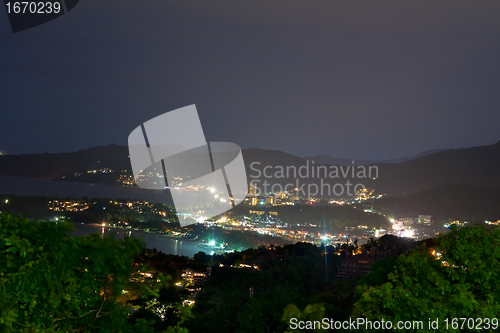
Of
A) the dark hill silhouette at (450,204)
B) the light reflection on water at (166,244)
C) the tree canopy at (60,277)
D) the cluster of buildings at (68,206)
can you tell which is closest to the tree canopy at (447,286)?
the tree canopy at (60,277)

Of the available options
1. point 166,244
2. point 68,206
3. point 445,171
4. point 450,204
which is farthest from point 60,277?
point 445,171

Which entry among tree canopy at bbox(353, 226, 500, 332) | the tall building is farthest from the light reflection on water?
tree canopy at bbox(353, 226, 500, 332)

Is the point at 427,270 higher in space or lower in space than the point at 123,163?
lower

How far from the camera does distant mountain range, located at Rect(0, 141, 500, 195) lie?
36.9 meters

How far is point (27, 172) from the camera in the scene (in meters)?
44.2

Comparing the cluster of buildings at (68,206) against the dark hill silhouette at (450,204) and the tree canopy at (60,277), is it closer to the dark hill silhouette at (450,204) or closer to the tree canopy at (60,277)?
the dark hill silhouette at (450,204)

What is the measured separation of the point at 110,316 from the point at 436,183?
4005 cm

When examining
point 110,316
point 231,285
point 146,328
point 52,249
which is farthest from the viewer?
point 231,285

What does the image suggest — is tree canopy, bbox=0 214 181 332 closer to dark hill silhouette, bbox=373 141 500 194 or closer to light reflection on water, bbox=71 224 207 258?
light reflection on water, bbox=71 224 207 258

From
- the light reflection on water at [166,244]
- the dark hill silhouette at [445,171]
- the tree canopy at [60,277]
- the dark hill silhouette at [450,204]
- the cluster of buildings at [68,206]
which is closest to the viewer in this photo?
the tree canopy at [60,277]

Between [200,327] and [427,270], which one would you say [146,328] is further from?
[200,327]

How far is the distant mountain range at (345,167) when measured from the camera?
1452 inches

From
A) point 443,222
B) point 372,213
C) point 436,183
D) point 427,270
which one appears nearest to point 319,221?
point 372,213


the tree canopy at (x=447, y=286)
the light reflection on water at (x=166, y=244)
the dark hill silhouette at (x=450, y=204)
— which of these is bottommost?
the light reflection on water at (x=166, y=244)
